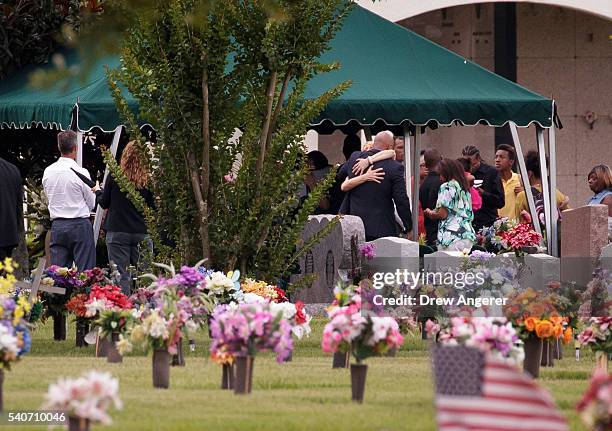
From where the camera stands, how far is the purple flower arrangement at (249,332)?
11.0 meters

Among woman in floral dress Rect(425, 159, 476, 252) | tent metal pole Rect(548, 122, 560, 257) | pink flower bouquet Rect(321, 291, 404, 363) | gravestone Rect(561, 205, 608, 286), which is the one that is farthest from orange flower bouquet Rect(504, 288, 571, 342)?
tent metal pole Rect(548, 122, 560, 257)

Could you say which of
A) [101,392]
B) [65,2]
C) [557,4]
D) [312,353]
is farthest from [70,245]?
[557,4]

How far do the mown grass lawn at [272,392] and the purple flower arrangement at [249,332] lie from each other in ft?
1.10

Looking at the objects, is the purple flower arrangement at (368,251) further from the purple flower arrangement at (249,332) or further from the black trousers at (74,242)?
the purple flower arrangement at (249,332)

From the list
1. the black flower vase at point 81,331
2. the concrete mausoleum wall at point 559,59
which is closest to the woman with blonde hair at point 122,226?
the black flower vase at point 81,331

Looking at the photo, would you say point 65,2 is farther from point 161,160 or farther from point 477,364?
point 477,364

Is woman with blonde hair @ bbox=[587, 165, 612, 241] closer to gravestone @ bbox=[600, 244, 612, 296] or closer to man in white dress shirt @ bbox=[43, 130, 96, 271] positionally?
gravestone @ bbox=[600, 244, 612, 296]

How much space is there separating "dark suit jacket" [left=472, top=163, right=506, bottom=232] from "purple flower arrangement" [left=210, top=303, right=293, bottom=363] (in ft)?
37.0

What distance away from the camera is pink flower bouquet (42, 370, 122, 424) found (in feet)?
26.5

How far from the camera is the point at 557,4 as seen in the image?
32219 mm

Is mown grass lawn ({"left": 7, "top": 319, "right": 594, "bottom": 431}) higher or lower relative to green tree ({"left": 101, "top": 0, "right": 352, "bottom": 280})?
lower

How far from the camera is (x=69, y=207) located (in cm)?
1827

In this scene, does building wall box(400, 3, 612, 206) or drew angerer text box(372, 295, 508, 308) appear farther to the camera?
building wall box(400, 3, 612, 206)

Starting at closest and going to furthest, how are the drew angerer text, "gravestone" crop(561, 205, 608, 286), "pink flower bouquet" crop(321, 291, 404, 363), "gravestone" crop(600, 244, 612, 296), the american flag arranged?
the american flag, "pink flower bouquet" crop(321, 291, 404, 363), the drew angerer text, "gravestone" crop(600, 244, 612, 296), "gravestone" crop(561, 205, 608, 286)
